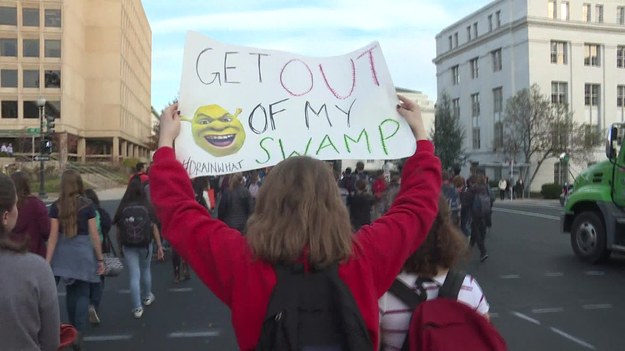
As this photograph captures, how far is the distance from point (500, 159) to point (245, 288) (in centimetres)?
5863

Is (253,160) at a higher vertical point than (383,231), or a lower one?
higher

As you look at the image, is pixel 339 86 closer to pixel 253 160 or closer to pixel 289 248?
pixel 253 160

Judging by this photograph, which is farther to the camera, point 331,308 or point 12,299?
point 12,299

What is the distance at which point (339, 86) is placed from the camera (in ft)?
10.3

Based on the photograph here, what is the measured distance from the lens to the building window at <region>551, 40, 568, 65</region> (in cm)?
5775

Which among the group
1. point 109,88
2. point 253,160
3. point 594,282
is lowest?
point 594,282

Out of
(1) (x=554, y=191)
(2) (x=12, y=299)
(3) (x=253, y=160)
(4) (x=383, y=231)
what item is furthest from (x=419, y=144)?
(1) (x=554, y=191)

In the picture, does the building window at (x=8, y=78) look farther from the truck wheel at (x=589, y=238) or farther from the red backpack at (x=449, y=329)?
the red backpack at (x=449, y=329)

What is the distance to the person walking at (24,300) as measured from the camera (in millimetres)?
2355

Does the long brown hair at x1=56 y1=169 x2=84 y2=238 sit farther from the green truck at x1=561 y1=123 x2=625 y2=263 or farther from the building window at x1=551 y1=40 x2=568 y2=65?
the building window at x1=551 y1=40 x2=568 y2=65

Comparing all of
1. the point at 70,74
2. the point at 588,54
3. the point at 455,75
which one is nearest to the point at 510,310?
the point at 588,54

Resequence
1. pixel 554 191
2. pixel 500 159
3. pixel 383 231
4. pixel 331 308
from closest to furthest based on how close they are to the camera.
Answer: pixel 331 308, pixel 383 231, pixel 554 191, pixel 500 159

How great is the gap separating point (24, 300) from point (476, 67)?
67.0 metres

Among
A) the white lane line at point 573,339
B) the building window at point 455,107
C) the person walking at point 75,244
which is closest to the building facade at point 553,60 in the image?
the building window at point 455,107
